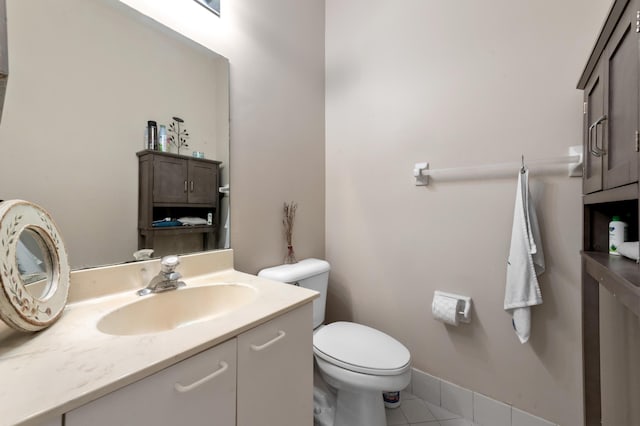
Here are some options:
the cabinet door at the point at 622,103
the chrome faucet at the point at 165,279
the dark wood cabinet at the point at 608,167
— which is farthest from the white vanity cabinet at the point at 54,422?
the cabinet door at the point at 622,103

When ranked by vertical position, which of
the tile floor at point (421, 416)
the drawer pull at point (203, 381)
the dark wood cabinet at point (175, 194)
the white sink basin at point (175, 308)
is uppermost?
the dark wood cabinet at point (175, 194)

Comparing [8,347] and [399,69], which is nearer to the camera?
[8,347]

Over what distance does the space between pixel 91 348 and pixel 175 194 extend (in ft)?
2.14

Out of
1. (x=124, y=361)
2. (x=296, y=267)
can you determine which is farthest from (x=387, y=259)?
(x=124, y=361)

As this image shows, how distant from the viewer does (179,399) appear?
55 cm

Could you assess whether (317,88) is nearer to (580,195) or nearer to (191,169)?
(191,169)

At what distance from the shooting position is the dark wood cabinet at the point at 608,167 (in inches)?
24.1

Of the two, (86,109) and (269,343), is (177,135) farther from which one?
(269,343)

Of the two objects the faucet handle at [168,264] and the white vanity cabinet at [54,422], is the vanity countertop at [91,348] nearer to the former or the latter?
the white vanity cabinet at [54,422]

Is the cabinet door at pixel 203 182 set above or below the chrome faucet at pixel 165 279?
above

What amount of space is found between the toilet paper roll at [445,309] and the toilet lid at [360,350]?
0.28m

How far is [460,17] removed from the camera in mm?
1351

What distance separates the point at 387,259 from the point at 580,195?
0.92 m

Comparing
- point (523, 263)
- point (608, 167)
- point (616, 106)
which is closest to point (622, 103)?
point (616, 106)
